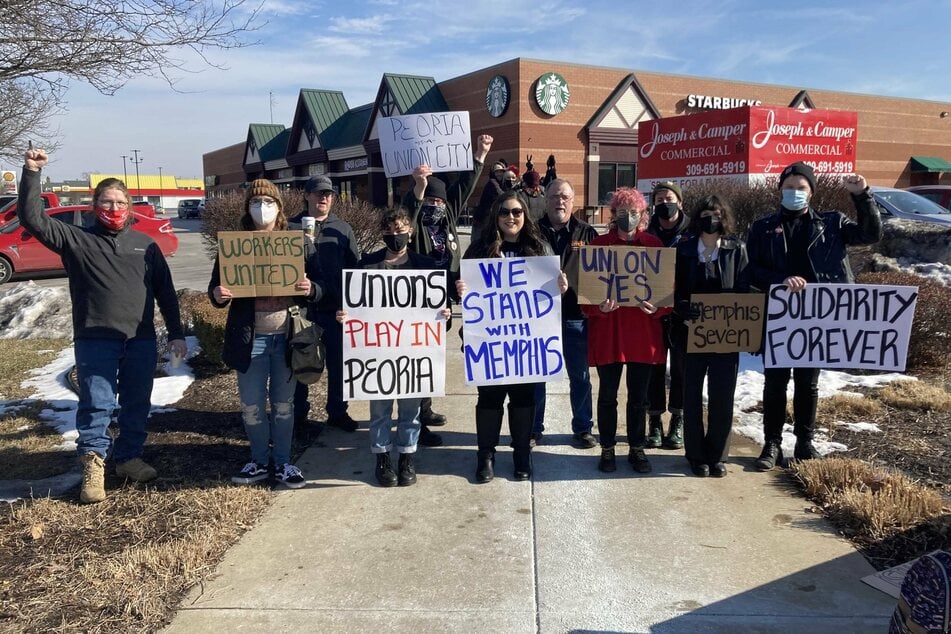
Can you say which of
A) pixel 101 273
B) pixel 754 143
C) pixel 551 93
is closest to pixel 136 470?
pixel 101 273

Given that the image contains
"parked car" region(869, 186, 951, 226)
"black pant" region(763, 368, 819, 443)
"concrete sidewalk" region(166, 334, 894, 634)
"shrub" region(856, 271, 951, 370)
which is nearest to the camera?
"concrete sidewalk" region(166, 334, 894, 634)

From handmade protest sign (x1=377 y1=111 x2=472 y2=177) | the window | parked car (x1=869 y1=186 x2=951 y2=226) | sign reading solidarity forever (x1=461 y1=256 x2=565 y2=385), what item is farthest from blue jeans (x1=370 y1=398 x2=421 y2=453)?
the window

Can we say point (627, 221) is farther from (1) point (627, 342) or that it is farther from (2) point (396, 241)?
(2) point (396, 241)

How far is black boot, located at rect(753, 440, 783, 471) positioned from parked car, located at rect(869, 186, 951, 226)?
32.0ft

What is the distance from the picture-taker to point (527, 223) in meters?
4.44

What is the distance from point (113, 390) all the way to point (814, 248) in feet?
15.7

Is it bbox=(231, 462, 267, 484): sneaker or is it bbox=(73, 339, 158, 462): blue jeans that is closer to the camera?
bbox=(73, 339, 158, 462): blue jeans

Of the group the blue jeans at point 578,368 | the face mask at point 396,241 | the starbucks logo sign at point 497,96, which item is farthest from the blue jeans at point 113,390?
the starbucks logo sign at point 497,96

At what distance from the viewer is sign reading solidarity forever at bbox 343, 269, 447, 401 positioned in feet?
14.2

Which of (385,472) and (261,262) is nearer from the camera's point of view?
(261,262)

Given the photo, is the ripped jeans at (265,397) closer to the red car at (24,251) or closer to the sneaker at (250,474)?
the sneaker at (250,474)

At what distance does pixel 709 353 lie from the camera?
4.48 m

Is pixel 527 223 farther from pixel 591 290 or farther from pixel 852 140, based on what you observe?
pixel 852 140

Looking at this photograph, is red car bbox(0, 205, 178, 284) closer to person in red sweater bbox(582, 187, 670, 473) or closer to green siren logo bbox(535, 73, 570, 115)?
person in red sweater bbox(582, 187, 670, 473)
